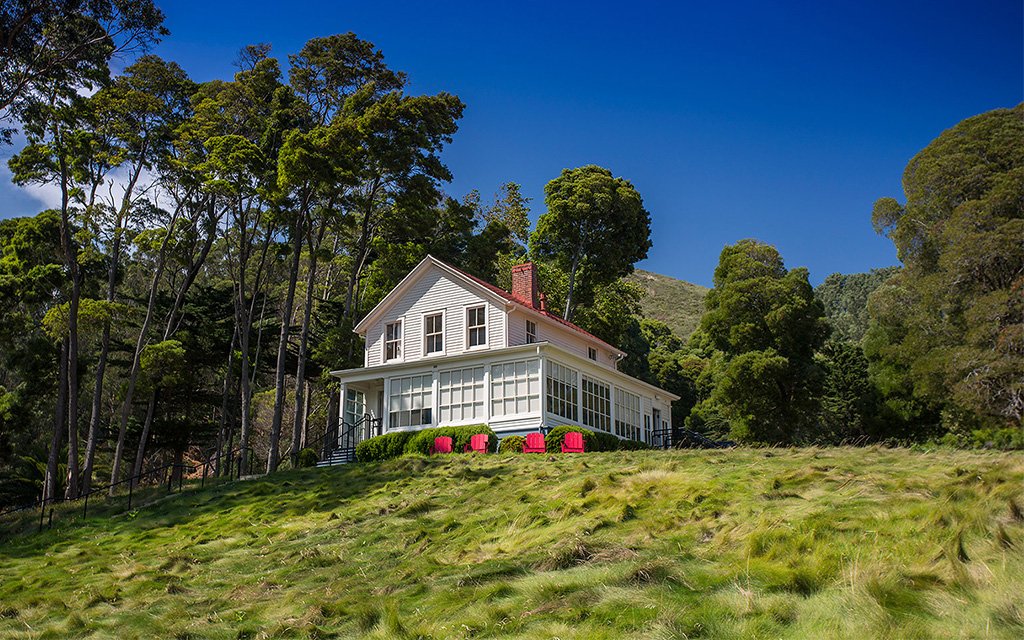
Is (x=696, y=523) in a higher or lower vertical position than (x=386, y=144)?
lower

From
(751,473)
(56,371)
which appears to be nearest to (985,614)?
(751,473)

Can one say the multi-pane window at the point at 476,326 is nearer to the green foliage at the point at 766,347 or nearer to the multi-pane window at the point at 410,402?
the multi-pane window at the point at 410,402

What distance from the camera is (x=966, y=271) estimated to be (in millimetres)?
27453

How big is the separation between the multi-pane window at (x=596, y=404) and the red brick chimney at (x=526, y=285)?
3.82 metres

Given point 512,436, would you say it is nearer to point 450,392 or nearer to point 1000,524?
point 450,392

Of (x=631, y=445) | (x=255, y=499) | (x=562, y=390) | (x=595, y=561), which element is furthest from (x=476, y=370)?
(x=595, y=561)

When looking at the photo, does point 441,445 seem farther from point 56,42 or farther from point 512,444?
point 56,42

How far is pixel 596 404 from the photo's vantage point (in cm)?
2994

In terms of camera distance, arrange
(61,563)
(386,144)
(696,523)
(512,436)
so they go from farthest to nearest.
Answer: (386,144), (512,436), (61,563), (696,523)

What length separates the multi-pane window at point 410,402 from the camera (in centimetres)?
2867

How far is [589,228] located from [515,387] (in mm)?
15135

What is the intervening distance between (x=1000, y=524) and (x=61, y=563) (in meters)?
16.2

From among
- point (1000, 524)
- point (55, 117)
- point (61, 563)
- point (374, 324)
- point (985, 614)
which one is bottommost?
point (61, 563)

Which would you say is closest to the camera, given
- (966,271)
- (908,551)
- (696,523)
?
(908,551)
